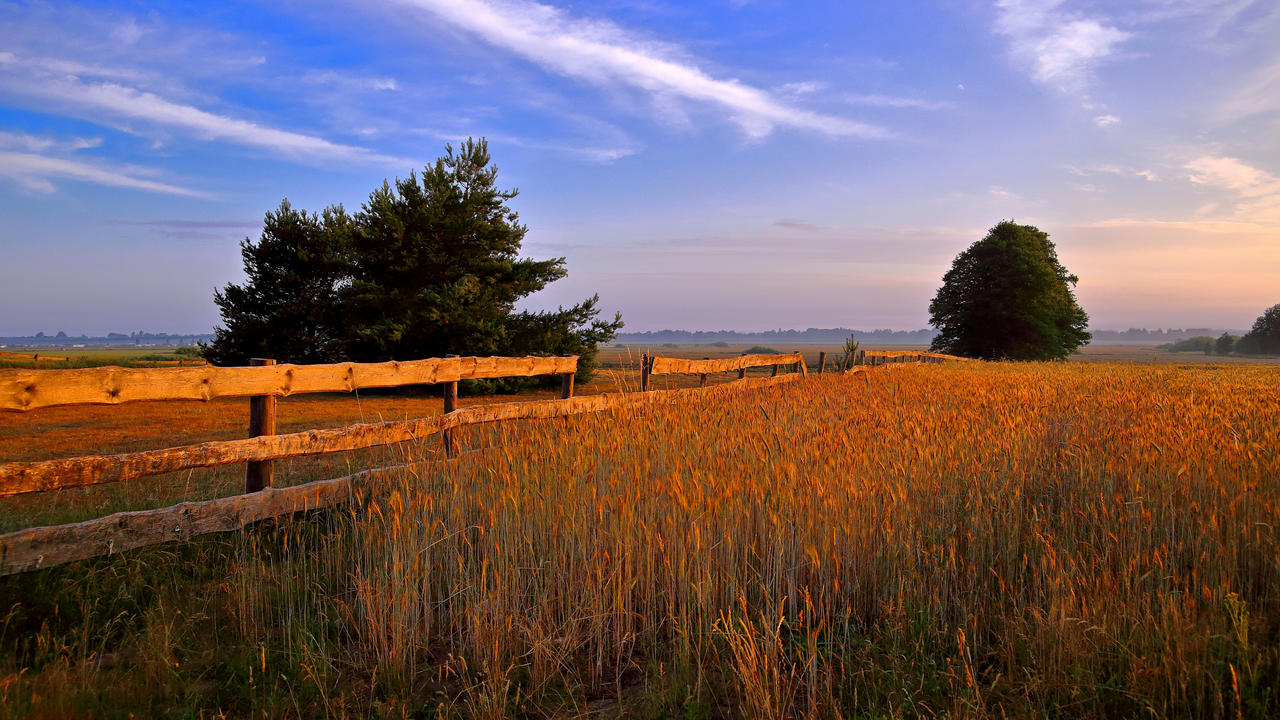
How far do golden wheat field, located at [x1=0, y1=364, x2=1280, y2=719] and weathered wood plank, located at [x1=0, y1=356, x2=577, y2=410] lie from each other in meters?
1.08

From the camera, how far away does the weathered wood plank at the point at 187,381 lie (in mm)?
3809

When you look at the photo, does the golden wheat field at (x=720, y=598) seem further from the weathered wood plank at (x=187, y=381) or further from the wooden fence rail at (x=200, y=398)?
the weathered wood plank at (x=187, y=381)

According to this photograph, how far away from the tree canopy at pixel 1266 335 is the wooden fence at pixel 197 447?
4431 inches

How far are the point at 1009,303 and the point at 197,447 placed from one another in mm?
44952

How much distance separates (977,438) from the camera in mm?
5531

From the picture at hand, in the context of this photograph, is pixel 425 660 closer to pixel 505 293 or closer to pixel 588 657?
pixel 588 657

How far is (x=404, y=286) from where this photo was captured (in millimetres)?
20719

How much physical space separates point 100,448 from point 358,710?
9960 millimetres

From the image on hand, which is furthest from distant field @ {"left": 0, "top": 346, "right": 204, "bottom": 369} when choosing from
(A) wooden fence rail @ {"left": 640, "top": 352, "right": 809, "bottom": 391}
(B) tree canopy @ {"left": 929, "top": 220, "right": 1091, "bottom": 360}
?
(B) tree canopy @ {"left": 929, "top": 220, "right": 1091, "bottom": 360}

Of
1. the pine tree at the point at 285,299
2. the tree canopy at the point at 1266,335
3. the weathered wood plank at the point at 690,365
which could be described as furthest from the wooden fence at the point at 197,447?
the tree canopy at the point at 1266,335

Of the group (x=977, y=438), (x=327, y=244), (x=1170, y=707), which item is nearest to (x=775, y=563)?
(x=1170, y=707)

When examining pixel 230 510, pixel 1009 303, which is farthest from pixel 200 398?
pixel 1009 303

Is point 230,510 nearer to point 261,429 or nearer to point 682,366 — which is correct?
point 261,429

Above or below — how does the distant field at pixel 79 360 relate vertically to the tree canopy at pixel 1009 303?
below
